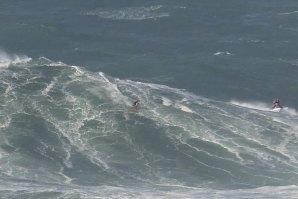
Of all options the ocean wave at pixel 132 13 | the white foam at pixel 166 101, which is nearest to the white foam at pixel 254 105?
the white foam at pixel 166 101

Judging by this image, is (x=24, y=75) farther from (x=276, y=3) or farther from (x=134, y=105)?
(x=276, y=3)

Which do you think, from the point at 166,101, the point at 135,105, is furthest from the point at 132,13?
the point at 135,105

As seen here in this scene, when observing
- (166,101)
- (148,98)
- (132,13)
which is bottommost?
(166,101)

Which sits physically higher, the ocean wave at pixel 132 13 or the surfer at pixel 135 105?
the ocean wave at pixel 132 13

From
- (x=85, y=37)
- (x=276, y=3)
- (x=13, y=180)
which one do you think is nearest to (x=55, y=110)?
(x=13, y=180)

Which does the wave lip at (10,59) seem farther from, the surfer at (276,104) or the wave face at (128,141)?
the surfer at (276,104)

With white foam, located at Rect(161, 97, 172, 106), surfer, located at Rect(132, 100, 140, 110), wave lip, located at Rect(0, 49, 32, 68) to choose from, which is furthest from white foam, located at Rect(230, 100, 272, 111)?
wave lip, located at Rect(0, 49, 32, 68)

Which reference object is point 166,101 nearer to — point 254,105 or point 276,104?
point 254,105
